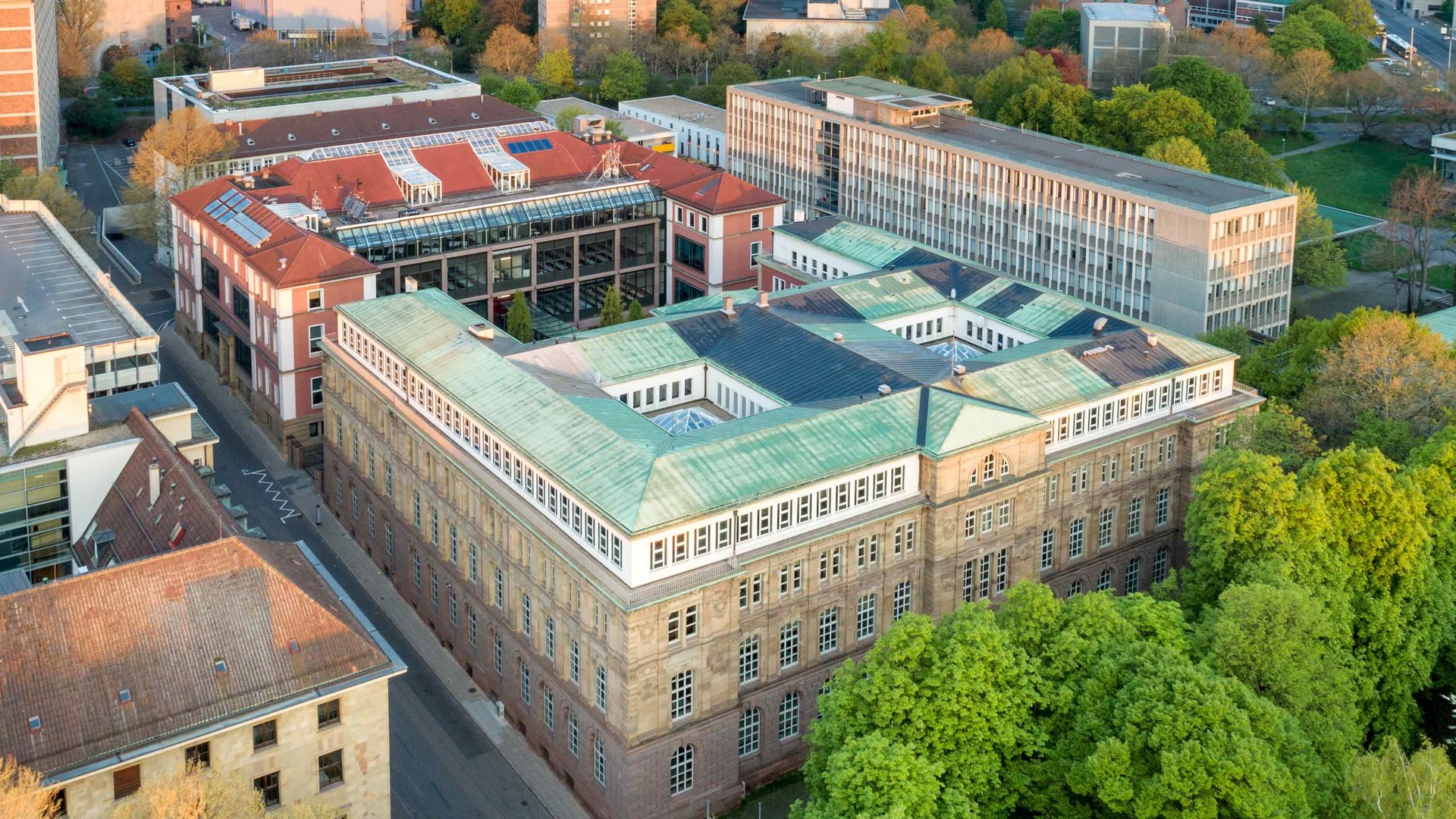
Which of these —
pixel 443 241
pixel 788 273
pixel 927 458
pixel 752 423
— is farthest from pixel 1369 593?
pixel 443 241

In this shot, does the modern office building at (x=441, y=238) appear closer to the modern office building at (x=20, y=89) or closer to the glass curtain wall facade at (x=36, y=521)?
the glass curtain wall facade at (x=36, y=521)

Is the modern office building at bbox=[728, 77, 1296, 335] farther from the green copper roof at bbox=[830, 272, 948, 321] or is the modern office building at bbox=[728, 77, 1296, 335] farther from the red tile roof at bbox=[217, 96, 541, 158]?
the green copper roof at bbox=[830, 272, 948, 321]

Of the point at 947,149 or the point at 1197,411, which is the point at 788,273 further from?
the point at 1197,411

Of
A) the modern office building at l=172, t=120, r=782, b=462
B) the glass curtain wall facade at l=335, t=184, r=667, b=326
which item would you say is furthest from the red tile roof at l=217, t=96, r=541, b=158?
the glass curtain wall facade at l=335, t=184, r=667, b=326

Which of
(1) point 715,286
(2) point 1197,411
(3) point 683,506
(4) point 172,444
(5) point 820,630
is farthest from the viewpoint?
(1) point 715,286

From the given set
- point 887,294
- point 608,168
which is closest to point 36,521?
point 887,294

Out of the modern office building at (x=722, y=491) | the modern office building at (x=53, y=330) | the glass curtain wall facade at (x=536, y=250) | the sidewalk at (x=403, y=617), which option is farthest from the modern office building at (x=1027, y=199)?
the modern office building at (x=53, y=330)
